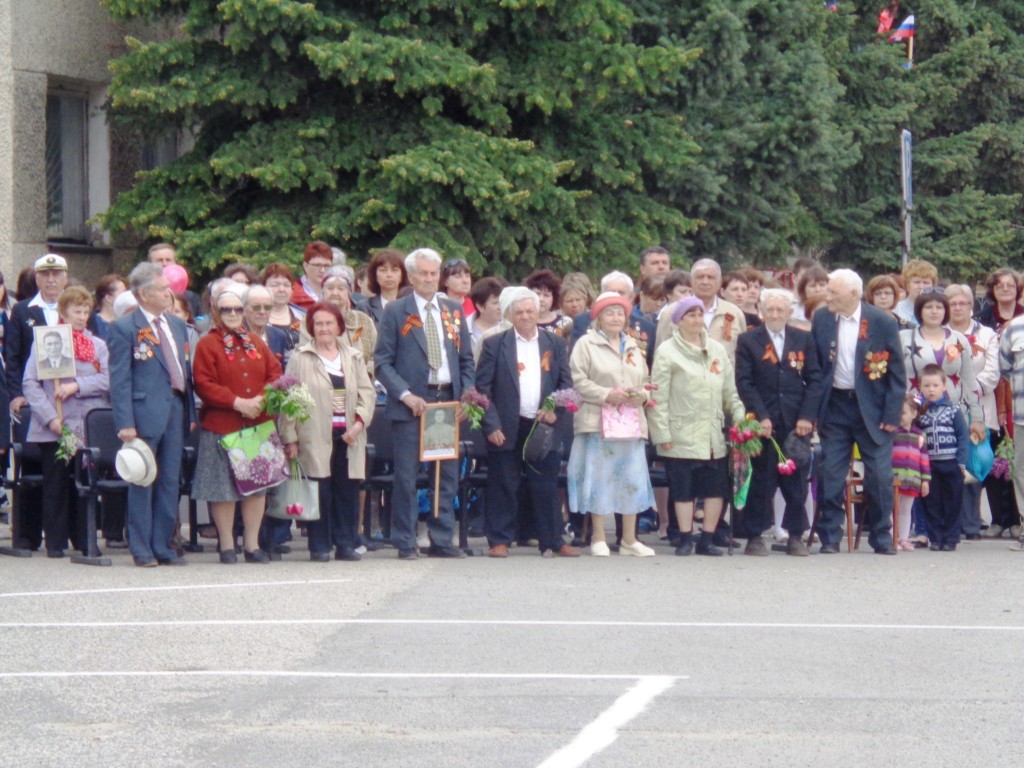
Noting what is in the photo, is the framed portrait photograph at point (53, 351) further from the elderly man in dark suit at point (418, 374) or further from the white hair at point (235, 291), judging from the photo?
the elderly man in dark suit at point (418, 374)

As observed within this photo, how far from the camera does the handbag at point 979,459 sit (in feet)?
47.9

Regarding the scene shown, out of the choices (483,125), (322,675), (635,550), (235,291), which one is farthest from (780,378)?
(483,125)

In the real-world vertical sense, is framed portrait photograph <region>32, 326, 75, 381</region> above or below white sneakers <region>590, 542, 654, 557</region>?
above

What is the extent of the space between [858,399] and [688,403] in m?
1.37

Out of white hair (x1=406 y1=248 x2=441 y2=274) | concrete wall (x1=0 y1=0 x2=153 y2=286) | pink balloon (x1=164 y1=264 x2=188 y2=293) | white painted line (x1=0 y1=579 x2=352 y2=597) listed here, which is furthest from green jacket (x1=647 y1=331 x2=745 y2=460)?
concrete wall (x1=0 y1=0 x2=153 y2=286)

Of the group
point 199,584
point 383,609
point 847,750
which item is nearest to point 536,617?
point 383,609

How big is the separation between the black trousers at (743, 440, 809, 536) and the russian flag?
17.6 metres

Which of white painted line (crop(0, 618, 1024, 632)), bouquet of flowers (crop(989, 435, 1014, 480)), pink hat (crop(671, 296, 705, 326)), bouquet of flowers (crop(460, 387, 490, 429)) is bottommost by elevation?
white painted line (crop(0, 618, 1024, 632))

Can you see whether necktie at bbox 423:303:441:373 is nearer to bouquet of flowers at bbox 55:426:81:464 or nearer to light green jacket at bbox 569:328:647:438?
light green jacket at bbox 569:328:647:438

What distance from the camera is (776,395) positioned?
44.9 feet

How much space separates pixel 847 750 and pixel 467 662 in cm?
233

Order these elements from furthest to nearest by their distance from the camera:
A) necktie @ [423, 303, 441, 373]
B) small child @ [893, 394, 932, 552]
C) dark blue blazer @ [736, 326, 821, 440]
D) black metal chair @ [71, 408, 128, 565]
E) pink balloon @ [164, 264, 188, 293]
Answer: pink balloon @ [164, 264, 188, 293] < small child @ [893, 394, 932, 552] < dark blue blazer @ [736, 326, 821, 440] < necktie @ [423, 303, 441, 373] < black metal chair @ [71, 408, 128, 565]

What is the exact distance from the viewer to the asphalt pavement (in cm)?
723

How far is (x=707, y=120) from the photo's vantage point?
78.3ft
